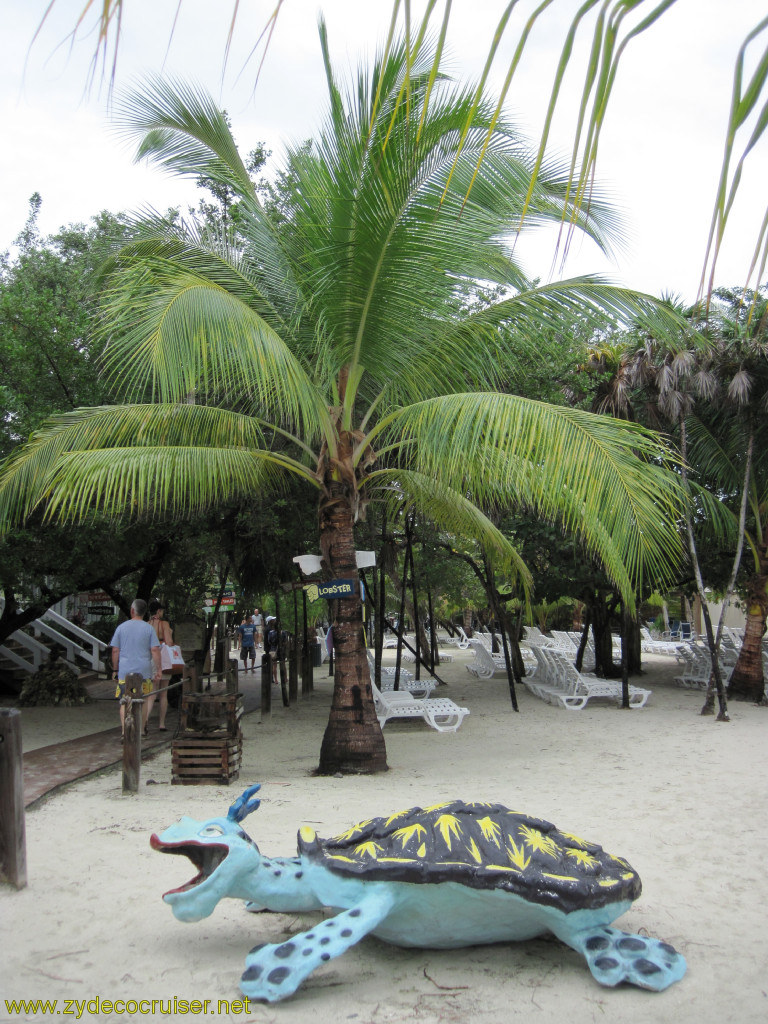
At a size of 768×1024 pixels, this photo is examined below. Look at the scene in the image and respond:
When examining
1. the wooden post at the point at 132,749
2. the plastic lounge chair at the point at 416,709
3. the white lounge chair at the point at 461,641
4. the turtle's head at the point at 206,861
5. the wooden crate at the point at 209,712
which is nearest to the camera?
the turtle's head at the point at 206,861

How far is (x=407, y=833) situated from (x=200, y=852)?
3.11 feet

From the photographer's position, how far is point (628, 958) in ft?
11.0

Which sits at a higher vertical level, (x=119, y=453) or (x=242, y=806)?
(x=119, y=453)

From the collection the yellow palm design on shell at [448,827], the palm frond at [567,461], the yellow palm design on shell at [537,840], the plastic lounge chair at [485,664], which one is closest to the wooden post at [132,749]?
the palm frond at [567,461]

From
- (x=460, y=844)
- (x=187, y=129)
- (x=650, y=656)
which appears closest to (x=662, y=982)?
(x=460, y=844)

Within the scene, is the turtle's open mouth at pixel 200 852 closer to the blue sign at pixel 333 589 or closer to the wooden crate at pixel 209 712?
the wooden crate at pixel 209 712

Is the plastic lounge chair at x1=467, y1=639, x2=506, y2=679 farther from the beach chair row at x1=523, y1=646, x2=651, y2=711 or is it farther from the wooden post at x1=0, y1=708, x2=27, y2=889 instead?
the wooden post at x1=0, y1=708, x2=27, y2=889

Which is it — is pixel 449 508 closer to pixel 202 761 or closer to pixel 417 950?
pixel 202 761

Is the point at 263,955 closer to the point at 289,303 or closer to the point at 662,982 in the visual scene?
the point at 662,982

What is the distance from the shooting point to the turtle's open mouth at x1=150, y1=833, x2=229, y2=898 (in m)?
3.43

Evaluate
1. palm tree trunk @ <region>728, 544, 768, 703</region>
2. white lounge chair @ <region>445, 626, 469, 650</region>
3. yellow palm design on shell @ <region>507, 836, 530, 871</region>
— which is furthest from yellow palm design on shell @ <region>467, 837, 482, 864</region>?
white lounge chair @ <region>445, 626, 469, 650</region>

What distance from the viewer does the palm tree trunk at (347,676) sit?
807cm

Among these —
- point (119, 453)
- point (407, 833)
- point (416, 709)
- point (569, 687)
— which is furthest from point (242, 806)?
point (569, 687)

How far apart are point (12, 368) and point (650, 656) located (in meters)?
22.6
